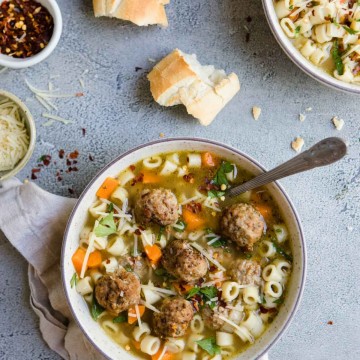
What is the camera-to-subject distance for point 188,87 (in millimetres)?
5227

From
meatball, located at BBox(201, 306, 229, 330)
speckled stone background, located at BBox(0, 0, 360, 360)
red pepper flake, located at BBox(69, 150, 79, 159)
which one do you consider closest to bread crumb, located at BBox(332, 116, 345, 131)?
speckled stone background, located at BBox(0, 0, 360, 360)

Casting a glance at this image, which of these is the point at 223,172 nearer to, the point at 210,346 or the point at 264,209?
the point at 264,209

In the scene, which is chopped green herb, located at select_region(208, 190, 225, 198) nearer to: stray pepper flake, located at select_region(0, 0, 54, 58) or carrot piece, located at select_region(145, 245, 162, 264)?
carrot piece, located at select_region(145, 245, 162, 264)

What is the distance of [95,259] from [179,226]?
2.43 ft

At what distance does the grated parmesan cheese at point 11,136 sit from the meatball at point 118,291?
4.22ft

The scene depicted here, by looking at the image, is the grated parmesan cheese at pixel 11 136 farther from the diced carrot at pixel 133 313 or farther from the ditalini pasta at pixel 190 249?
the diced carrot at pixel 133 313

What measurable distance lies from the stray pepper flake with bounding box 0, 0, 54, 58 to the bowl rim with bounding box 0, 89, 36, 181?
0.36 meters

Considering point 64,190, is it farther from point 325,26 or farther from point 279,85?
point 325,26

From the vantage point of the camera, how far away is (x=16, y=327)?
550cm

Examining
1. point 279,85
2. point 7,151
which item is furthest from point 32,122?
point 279,85

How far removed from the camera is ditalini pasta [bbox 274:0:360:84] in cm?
530

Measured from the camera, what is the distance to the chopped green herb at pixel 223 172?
16.6 feet

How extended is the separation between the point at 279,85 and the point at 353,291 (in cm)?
202

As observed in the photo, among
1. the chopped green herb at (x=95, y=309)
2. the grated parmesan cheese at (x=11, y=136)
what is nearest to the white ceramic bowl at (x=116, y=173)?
the chopped green herb at (x=95, y=309)
